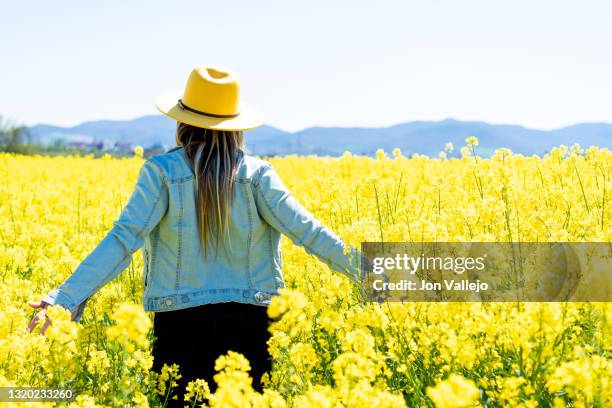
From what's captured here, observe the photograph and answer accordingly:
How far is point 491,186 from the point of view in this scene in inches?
153

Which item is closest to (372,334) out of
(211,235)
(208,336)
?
(208,336)

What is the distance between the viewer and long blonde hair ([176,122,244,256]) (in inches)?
126

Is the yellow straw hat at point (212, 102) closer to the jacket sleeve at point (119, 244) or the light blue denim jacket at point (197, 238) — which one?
the light blue denim jacket at point (197, 238)

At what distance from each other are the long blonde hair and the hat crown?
0.11m

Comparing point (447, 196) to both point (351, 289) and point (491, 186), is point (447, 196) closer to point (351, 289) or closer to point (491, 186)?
point (491, 186)

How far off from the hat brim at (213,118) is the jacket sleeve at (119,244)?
0.25 meters

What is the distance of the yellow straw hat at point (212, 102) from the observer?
129 inches

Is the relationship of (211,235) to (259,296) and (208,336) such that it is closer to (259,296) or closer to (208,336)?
(259,296)

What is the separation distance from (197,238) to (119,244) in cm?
35

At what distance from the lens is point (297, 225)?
329 cm

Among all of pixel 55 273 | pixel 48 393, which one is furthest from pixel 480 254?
pixel 55 273

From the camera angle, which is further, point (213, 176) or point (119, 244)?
point (213, 176)

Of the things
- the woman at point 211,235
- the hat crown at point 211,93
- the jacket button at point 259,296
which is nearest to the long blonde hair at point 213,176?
the woman at point 211,235

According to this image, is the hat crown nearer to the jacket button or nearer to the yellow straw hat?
the yellow straw hat
